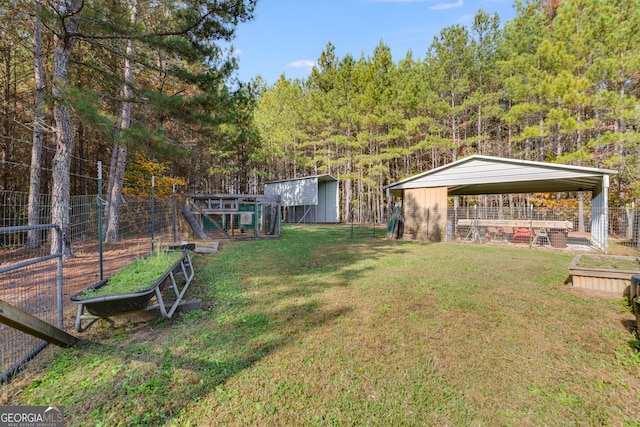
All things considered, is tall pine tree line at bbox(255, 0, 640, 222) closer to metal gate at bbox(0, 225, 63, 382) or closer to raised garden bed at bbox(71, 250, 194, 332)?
raised garden bed at bbox(71, 250, 194, 332)

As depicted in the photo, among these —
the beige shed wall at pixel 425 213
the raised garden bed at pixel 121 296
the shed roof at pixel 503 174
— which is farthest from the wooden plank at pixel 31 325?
the shed roof at pixel 503 174

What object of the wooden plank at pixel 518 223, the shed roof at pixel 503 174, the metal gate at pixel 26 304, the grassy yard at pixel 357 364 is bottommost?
the grassy yard at pixel 357 364

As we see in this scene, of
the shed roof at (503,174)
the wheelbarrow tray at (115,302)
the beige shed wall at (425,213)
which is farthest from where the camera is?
A: the beige shed wall at (425,213)

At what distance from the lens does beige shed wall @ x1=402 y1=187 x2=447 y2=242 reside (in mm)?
12117

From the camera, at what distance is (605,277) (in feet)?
15.3

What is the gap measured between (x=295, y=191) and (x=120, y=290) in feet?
67.0

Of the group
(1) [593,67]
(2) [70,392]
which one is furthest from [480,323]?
(1) [593,67]

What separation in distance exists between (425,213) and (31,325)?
40.9 ft

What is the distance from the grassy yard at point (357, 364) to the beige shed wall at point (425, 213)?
7.57 m

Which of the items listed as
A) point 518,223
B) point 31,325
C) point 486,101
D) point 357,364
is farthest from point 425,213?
point 31,325

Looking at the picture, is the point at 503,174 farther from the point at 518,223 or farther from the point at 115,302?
the point at 115,302

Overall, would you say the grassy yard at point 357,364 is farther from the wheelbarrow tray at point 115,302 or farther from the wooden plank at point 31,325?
the wheelbarrow tray at point 115,302

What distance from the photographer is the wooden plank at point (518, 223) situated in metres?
9.95

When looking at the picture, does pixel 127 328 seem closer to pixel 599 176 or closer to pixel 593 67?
pixel 599 176
